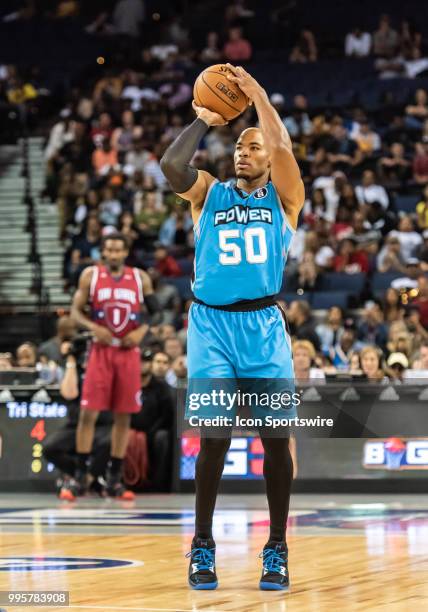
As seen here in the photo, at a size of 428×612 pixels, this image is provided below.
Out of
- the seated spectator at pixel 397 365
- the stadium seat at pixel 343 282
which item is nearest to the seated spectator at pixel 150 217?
the stadium seat at pixel 343 282

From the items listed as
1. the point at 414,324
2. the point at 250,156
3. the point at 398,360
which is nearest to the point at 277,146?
the point at 250,156

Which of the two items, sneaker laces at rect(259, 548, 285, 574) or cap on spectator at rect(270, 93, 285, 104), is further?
cap on spectator at rect(270, 93, 285, 104)

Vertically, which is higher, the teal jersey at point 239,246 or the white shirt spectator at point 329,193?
the white shirt spectator at point 329,193

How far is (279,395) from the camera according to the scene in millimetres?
6285

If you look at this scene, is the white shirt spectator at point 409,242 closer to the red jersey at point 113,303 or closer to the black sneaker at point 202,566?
the red jersey at point 113,303

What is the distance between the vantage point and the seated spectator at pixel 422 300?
1510cm

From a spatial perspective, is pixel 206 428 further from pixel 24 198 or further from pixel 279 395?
pixel 24 198

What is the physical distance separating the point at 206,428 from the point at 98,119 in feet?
56.3

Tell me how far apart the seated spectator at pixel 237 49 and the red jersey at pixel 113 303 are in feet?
42.3

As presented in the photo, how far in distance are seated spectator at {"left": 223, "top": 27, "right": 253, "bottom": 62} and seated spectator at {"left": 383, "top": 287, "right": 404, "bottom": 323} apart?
30.4 ft

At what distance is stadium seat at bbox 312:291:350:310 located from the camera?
16562 millimetres

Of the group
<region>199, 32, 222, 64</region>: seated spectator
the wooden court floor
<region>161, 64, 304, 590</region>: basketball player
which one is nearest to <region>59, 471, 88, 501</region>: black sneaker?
the wooden court floor

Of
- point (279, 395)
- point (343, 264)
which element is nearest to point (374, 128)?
point (343, 264)

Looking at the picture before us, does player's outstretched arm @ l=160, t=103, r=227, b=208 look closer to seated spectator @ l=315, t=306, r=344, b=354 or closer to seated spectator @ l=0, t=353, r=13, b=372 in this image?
seated spectator @ l=0, t=353, r=13, b=372
